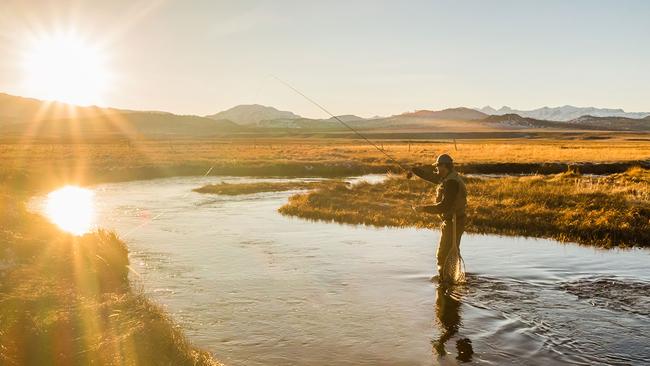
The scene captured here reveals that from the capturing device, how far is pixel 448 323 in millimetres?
9969

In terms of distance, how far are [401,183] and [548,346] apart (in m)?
22.7

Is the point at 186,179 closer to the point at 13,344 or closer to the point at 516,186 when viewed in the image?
the point at 516,186

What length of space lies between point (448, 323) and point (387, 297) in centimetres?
203

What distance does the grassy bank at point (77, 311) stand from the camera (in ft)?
24.1

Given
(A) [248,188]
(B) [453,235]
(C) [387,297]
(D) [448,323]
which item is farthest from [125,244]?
(A) [248,188]

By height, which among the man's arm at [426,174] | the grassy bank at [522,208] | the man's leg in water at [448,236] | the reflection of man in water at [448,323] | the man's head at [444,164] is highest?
the man's head at [444,164]

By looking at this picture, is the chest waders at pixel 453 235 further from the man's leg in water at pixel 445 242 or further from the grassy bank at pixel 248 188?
the grassy bank at pixel 248 188

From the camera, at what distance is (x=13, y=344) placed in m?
7.56

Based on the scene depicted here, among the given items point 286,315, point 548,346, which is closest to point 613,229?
point 548,346

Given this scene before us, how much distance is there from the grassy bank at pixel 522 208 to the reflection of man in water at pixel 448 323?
8464mm

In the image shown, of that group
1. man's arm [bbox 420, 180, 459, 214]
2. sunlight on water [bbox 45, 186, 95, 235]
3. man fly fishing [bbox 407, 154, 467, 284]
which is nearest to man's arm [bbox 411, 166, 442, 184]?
man fly fishing [bbox 407, 154, 467, 284]

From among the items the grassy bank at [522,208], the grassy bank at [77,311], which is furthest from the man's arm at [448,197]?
the grassy bank at [522,208]

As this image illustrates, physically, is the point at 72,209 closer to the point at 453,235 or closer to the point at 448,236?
the point at 448,236

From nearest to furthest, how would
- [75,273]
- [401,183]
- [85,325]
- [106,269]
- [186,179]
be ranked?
[85,325]
[75,273]
[106,269]
[401,183]
[186,179]
